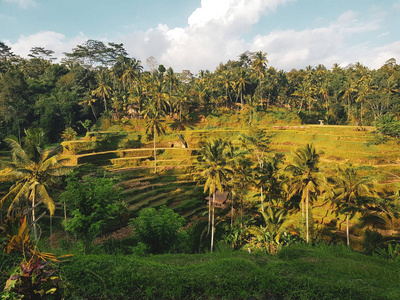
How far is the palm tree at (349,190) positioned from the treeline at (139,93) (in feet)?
94.3

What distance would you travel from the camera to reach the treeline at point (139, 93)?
153 ft

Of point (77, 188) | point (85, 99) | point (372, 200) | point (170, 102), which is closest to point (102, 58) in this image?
point (85, 99)

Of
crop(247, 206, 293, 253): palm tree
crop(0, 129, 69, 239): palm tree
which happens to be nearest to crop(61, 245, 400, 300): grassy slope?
crop(0, 129, 69, 239): palm tree

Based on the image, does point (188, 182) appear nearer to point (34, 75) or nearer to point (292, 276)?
point (292, 276)

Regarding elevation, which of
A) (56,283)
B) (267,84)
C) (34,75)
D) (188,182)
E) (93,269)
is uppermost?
(34,75)

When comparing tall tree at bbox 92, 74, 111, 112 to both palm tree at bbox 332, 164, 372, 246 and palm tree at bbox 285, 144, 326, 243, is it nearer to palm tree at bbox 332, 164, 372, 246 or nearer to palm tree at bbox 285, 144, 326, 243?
palm tree at bbox 285, 144, 326, 243

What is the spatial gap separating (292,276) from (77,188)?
9.57 metres

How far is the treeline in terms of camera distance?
4662 centimetres

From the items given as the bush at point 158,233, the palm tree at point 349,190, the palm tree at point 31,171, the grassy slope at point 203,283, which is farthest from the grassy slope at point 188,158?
the grassy slope at point 203,283

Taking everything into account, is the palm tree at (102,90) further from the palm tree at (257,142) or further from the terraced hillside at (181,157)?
the palm tree at (257,142)

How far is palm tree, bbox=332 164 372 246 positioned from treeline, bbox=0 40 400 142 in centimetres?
2873

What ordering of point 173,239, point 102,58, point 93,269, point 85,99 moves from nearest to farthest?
point 93,269, point 173,239, point 85,99, point 102,58

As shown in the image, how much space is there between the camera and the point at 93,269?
490 centimetres

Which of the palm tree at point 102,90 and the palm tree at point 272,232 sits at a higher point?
the palm tree at point 102,90
